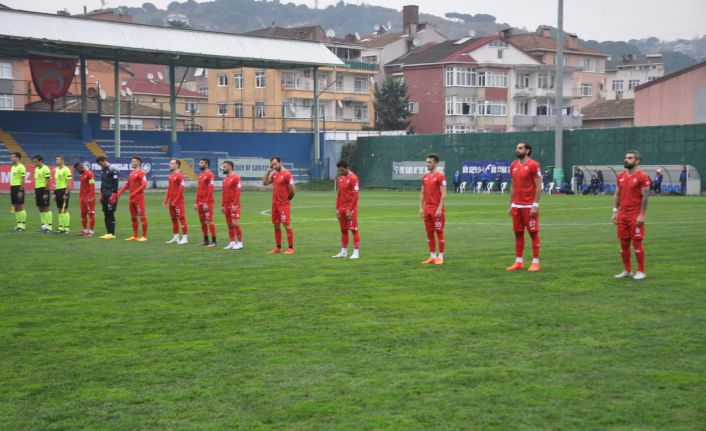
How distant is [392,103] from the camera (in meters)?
102

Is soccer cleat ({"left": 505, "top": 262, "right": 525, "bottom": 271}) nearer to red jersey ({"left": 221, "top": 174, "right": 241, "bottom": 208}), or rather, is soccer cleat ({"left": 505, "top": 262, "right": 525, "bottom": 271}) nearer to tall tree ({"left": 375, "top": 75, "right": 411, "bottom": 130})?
red jersey ({"left": 221, "top": 174, "right": 241, "bottom": 208})

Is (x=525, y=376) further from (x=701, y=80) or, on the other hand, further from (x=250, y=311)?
(x=701, y=80)

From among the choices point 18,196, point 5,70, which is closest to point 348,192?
point 18,196

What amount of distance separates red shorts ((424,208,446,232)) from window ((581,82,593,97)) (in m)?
120

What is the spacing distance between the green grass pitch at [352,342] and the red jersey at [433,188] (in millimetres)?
1311

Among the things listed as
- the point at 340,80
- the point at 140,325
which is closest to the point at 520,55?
the point at 340,80

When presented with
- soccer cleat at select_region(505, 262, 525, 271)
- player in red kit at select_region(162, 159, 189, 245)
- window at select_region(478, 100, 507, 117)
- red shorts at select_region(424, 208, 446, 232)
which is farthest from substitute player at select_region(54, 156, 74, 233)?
window at select_region(478, 100, 507, 117)

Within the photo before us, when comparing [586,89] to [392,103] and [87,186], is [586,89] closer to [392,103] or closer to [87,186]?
[392,103]

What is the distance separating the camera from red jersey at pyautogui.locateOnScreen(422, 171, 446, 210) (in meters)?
17.8

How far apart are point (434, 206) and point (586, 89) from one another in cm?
12108

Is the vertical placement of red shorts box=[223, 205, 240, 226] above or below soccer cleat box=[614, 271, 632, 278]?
above

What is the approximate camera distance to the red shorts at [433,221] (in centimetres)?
1780

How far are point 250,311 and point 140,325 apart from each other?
1614 millimetres

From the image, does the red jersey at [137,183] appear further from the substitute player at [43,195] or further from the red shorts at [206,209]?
the substitute player at [43,195]
